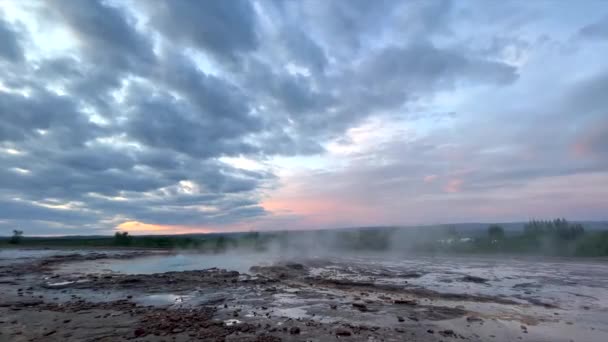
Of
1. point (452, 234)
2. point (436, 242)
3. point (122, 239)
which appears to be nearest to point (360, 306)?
point (436, 242)

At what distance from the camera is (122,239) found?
2896 inches

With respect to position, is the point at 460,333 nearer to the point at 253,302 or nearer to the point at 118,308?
the point at 253,302

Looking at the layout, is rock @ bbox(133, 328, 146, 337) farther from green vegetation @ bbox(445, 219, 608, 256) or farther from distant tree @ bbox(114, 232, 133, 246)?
distant tree @ bbox(114, 232, 133, 246)

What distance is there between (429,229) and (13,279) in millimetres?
57348

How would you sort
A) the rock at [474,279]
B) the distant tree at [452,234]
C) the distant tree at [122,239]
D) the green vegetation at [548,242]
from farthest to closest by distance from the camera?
the distant tree at [122,239], the distant tree at [452,234], the green vegetation at [548,242], the rock at [474,279]

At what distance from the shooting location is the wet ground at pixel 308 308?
31.1 ft

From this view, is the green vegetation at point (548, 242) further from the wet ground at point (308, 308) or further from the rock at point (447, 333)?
the rock at point (447, 333)

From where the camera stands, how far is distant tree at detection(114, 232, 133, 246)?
7235 centimetres

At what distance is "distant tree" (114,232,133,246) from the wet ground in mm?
54568

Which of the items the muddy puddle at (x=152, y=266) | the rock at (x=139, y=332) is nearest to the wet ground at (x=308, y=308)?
the rock at (x=139, y=332)

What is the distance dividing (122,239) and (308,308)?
72.6 meters

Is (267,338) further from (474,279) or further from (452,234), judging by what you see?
(452,234)

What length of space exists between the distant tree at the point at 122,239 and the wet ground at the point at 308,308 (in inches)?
2148

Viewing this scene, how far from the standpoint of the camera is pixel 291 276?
21422mm
